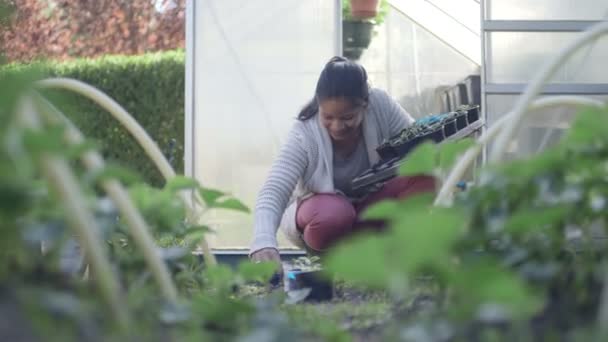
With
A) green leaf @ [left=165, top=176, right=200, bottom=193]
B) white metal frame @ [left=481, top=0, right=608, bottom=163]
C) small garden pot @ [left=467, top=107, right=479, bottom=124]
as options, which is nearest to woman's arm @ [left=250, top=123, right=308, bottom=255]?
small garden pot @ [left=467, top=107, right=479, bottom=124]

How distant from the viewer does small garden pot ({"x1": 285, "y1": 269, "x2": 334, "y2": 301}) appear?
246 centimetres

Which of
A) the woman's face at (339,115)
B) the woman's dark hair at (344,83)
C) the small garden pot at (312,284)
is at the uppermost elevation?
the woman's dark hair at (344,83)

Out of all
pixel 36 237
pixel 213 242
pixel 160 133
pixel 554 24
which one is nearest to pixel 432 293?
pixel 36 237

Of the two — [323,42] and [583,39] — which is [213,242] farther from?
[583,39]

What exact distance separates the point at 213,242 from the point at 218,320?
386 centimetres

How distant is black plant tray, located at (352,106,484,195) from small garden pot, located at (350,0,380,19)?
2.69m

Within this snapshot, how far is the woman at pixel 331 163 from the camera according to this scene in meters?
3.30

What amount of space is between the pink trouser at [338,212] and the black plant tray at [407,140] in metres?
0.05

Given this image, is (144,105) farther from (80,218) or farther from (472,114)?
(80,218)

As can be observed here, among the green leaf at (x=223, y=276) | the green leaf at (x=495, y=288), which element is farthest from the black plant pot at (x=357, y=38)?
the green leaf at (x=495, y=288)

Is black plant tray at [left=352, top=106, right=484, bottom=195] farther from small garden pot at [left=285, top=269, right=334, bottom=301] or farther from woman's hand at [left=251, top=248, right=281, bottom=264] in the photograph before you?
small garden pot at [left=285, top=269, right=334, bottom=301]

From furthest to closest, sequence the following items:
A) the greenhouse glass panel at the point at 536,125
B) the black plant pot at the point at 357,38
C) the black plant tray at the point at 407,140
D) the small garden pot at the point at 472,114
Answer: the black plant pot at the point at 357,38 < the greenhouse glass panel at the point at 536,125 < the small garden pot at the point at 472,114 < the black plant tray at the point at 407,140

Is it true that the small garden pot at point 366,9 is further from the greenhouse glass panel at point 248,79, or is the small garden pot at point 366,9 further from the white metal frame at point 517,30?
the white metal frame at point 517,30

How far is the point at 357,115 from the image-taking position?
339 centimetres
